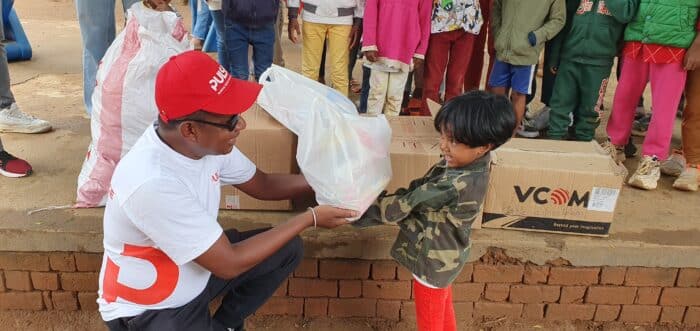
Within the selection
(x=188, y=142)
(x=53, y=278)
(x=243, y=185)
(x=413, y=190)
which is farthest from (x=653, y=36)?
(x=53, y=278)

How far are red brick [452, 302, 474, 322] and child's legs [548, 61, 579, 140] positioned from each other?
4.45ft

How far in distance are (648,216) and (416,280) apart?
1348 mm

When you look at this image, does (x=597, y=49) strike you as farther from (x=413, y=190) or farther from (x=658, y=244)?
(x=413, y=190)

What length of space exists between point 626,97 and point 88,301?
300 cm

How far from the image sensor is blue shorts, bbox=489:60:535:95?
3.61m

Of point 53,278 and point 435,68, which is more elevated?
point 435,68

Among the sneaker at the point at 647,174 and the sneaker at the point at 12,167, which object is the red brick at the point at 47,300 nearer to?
the sneaker at the point at 12,167


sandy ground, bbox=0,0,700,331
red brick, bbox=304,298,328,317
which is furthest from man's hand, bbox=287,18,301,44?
red brick, bbox=304,298,328,317

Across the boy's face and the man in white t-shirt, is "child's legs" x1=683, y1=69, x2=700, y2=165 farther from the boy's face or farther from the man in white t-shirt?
the man in white t-shirt

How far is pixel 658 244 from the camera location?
2.61 metres

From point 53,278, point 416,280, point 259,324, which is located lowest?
point 259,324

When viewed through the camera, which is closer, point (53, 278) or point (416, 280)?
point (416, 280)

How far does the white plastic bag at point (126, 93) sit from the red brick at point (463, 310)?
1.59 metres

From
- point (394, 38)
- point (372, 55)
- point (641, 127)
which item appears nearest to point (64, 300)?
point (372, 55)
